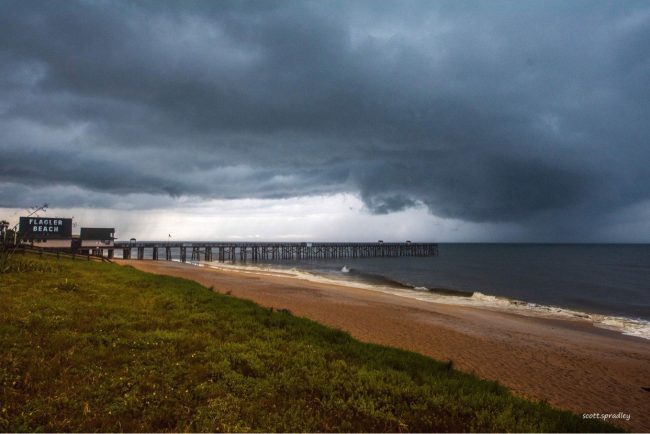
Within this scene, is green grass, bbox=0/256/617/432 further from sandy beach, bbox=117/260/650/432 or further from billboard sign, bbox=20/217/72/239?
billboard sign, bbox=20/217/72/239

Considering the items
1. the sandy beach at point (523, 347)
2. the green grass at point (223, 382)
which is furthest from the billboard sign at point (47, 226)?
the green grass at point (223, 382)

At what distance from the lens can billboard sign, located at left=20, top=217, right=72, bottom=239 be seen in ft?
160

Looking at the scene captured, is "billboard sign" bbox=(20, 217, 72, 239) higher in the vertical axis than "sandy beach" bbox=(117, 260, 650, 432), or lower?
higher

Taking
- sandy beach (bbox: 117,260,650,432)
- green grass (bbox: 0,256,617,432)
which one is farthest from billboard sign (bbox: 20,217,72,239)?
green grass (bbox: 0,256,617,432)


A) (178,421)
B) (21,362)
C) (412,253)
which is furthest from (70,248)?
(412,253)

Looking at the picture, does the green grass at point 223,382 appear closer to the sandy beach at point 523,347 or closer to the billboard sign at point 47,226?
the sandy beach at point 523,347

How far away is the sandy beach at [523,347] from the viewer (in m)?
10.0

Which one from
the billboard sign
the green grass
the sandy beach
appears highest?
the billboard sign

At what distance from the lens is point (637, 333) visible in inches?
836

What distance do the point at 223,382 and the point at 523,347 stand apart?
13.3 m

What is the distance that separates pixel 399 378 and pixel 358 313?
1304 centimetres

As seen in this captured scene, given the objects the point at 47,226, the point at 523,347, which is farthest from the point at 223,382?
the point at 47,226

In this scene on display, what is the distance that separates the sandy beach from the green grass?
3.87 m

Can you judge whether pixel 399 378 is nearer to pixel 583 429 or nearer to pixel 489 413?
pixel 489 413
